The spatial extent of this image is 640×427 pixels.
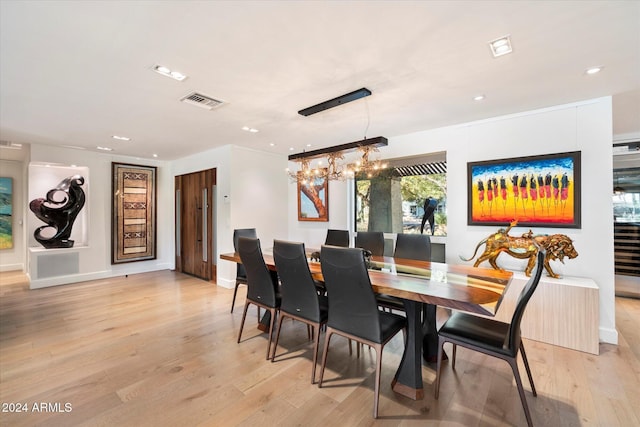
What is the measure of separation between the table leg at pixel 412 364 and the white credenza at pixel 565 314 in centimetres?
183

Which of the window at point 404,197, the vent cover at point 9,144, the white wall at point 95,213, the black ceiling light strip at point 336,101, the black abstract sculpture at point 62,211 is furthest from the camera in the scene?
the black abstract sculpture at point 62,211

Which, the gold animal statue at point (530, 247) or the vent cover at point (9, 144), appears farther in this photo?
the vent cover at point (9, 144)

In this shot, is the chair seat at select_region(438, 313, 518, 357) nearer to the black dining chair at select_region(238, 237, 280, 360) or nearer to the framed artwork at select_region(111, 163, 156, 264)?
the black dining chair at select_region(238, 237, 280, 360)

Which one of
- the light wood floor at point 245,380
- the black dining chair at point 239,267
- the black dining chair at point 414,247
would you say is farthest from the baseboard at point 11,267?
the black dining chair at point 414,247

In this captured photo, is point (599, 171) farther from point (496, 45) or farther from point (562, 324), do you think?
point (496, 45)

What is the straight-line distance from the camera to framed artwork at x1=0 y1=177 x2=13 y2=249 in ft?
20.7

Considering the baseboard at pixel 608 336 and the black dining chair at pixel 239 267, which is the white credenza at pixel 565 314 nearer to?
the baseboard at pixel 608 336

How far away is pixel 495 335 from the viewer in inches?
76.5

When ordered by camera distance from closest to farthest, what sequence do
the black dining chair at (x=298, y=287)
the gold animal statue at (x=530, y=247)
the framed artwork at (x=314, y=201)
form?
the black dining chair at (x=298, y=287), the gold animal statue at (x=530, y=247), the framed artwork at (x=314, y=201)

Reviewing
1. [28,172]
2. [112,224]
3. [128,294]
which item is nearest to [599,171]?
[128,294]

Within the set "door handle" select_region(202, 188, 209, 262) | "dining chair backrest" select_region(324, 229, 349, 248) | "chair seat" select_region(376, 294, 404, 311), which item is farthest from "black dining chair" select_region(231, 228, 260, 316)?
"door handle" select_region(202, 188, 209, 262)

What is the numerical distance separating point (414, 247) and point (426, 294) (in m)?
1.74

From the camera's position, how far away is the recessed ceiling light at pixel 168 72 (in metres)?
2.32

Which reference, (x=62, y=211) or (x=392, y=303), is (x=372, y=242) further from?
(x=62, y=211)
